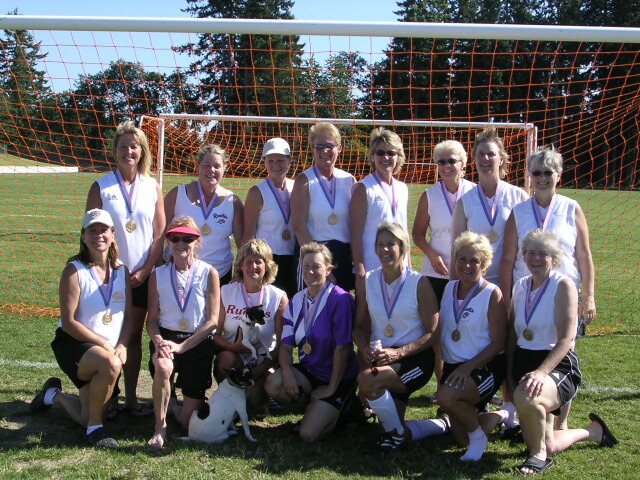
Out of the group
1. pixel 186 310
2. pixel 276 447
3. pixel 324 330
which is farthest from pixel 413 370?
pixel 186 310

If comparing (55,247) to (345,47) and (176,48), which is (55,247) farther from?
(345,47)

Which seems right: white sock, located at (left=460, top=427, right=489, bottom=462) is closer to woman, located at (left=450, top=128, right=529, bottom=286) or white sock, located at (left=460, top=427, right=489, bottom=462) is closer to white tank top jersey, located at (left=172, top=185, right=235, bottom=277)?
woman, located at (left=450, top=128, right=529, bottom=286)

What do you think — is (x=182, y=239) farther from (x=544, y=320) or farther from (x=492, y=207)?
(x=544, y=320)

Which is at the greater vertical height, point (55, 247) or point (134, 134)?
point (134, 134)

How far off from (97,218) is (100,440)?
140 cm

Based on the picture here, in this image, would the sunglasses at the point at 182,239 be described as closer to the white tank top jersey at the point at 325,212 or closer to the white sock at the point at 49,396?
the white tank top jersey at the point at 325,212

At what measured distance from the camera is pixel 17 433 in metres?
4.14

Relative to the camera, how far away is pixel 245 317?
176 inches

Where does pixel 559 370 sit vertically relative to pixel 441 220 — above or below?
below

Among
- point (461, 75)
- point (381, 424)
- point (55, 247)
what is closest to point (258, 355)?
point (381, 424)

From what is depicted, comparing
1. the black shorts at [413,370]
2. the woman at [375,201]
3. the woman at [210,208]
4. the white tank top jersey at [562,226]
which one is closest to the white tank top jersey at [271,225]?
the woman at [210,208]

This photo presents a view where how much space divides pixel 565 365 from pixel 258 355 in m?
2.04

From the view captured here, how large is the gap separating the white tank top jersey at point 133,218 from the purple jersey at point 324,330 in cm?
115

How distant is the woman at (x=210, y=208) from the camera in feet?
15.5
